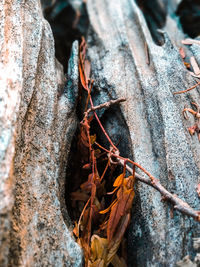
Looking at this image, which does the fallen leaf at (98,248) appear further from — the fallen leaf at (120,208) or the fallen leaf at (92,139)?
the fallen leaf at (92,139)

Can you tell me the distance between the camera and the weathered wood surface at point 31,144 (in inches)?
26.4

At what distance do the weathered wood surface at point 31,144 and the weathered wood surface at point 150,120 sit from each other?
205mm

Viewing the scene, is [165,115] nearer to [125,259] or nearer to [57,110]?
[57,110]

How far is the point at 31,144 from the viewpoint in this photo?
2.73 feet

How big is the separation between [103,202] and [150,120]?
35 centimetres

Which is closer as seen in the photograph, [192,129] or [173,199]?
[173,199]

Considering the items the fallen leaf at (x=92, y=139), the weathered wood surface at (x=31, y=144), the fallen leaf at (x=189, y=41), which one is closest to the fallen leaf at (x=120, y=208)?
the weathered wood surface at (x=31, y=144)

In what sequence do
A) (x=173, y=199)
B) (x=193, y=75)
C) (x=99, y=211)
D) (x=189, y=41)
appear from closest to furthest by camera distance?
1. (x=173, y=199)
2. (x=99, y=211)
3. (x=193, y=75)
4. (x=189, y=41)

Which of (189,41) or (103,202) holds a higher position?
(189,41)

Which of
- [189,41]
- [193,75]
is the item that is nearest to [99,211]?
[193,75]

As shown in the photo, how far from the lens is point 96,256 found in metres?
0.83

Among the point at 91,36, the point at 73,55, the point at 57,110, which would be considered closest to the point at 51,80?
the point at 57,110

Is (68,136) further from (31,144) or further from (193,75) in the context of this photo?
(193,75)

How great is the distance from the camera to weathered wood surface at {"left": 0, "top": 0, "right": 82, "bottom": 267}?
0.67m
